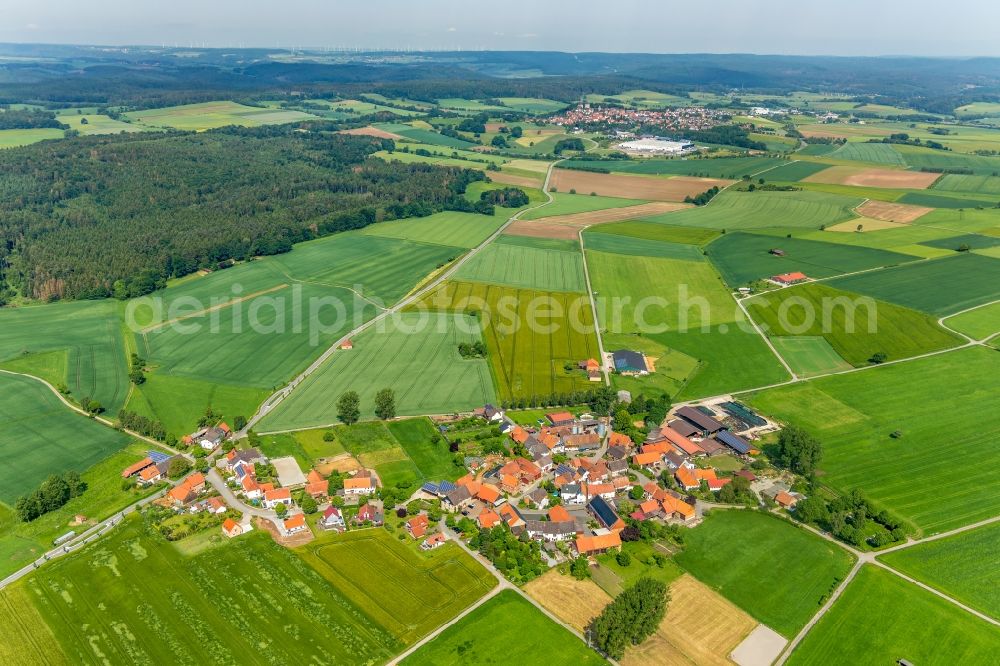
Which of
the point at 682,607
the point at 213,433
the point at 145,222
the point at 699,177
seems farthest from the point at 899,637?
the point at 699,177

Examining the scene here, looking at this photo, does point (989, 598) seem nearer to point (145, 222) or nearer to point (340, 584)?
point (340, 584)

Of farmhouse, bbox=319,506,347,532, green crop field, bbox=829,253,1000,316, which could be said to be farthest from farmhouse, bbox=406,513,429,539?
green crop field, bbox=829,253,1000,316

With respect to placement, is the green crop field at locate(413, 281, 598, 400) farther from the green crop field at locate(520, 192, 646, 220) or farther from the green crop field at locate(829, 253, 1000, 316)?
the green crop field at locate(520, 192, 646, 220)

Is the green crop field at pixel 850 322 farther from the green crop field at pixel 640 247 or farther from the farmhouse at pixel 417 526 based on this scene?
the farmhouse at pixel 417 526

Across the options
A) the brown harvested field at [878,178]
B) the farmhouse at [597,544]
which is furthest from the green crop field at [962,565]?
the brown harvested field at [878,178]

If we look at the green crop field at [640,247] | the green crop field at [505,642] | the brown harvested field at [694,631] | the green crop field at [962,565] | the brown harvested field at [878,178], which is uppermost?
the brown harvested field at [878,178]
